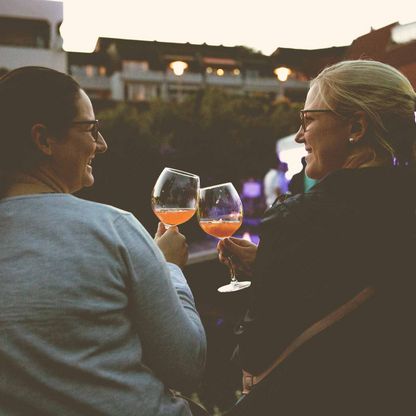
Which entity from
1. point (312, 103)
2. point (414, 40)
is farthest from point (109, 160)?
point (312, 103)

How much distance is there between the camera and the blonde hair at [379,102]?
1.45 meters

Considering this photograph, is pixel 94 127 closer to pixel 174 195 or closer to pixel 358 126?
pixel 174 195

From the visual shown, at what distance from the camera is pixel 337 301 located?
1311 mm

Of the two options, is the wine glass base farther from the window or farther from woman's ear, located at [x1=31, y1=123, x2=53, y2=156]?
the window

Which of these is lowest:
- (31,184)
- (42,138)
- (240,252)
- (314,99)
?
(240,252)

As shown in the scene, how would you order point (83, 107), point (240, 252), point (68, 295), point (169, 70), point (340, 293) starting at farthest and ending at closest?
point (169, 70) < point (240, 252) < point (83, 107) < point (340, 293) < point (68, 295)

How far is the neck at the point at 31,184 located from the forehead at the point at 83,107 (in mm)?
197

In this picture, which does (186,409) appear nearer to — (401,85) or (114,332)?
(114,332)

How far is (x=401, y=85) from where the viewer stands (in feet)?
4.83

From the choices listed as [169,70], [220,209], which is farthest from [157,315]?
[169,70]

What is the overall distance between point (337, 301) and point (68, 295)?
0.68 meters

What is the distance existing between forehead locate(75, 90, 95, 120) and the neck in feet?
0.65

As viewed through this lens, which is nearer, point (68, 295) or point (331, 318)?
point (68, 295)

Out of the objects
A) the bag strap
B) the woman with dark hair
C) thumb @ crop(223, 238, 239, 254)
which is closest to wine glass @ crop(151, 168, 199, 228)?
thumb @ crop(223, 238, 239, 254)
